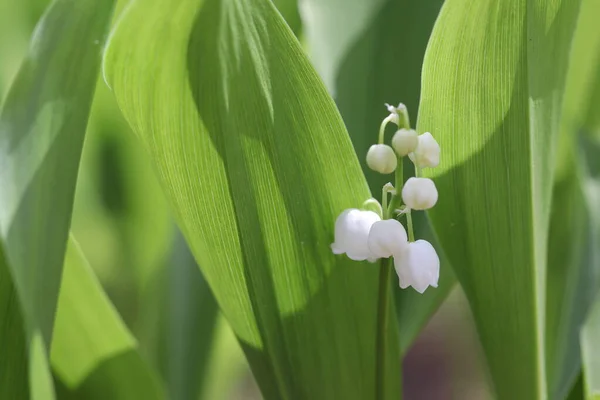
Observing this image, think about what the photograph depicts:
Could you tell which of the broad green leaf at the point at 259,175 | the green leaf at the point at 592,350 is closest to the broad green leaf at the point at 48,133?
the broad green leaf at the point at 259,175

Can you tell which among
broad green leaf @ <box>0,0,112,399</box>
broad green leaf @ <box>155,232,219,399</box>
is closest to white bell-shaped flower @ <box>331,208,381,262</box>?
broad green leaf @ <box>0,0,112,399</box>

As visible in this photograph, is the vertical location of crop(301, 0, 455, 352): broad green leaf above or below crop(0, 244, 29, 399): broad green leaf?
above

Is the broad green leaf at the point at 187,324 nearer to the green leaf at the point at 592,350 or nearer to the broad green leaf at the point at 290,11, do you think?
the broad green leaf at the point at 290,11

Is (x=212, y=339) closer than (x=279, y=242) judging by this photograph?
No

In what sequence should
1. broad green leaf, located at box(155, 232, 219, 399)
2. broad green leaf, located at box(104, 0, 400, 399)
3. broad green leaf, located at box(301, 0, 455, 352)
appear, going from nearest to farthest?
1. broad green leaf, located at box(104, 0, 400, 399)
2. broad green leaf, located at box(301, 0, 455, 352)
3. broad green leaf, located at box(155, 232, 219, 399)

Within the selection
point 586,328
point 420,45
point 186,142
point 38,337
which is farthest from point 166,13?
point 586,328

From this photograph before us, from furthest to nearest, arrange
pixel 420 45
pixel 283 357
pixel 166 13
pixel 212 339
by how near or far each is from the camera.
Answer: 1. pixel 212 339
2. pixel 420 45
3. pixel 283 357
4. pixel 166 13

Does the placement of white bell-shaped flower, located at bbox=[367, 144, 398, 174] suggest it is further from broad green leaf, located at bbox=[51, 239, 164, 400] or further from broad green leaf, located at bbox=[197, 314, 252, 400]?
broad green leaf, located at bbox=[197, 314, 252, 400]

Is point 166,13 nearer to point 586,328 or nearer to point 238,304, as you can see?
point 238,304
